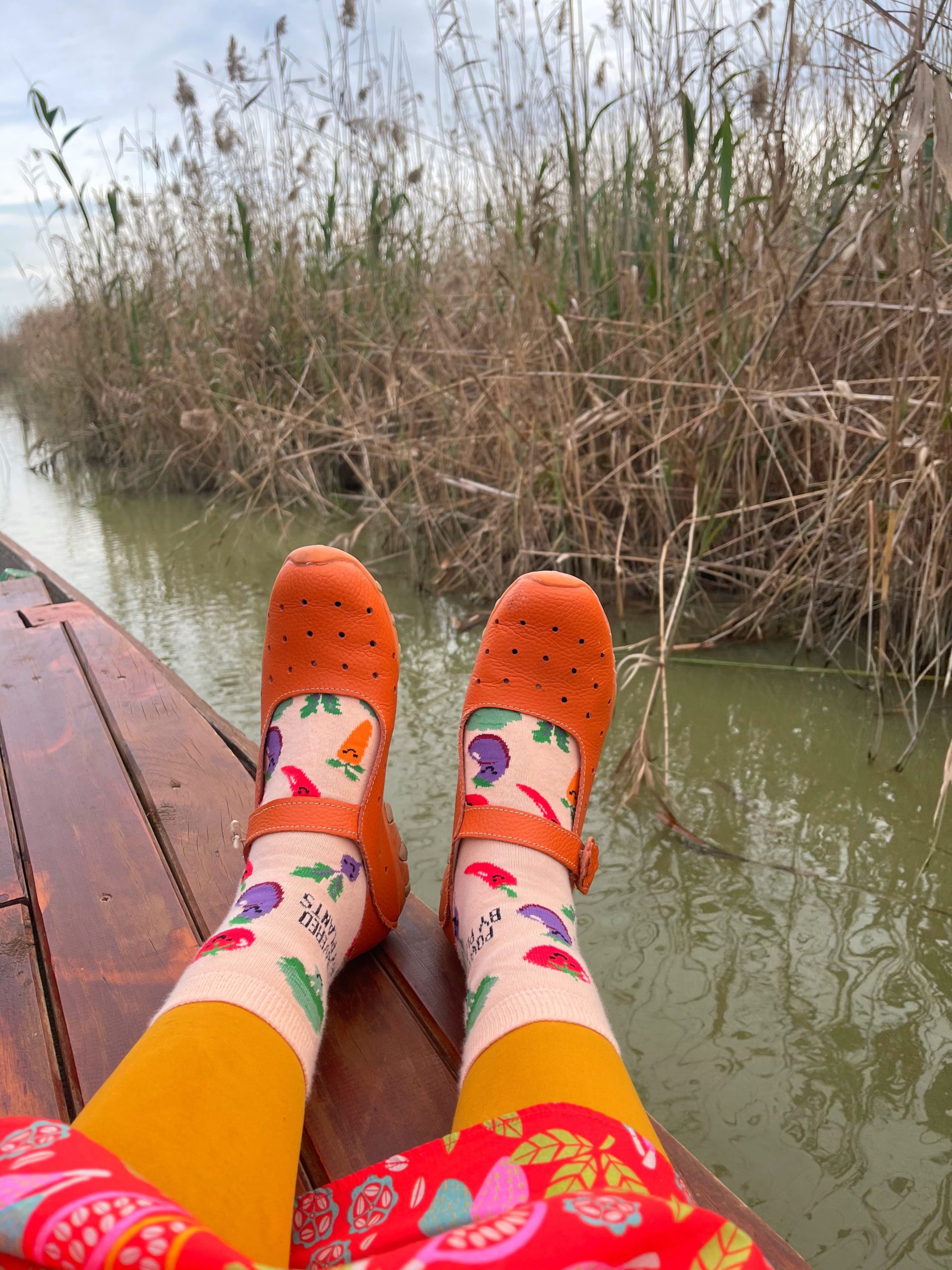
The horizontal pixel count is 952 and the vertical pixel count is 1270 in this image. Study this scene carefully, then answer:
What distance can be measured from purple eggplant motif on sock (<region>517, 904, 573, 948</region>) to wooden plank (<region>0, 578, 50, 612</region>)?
4.06ft

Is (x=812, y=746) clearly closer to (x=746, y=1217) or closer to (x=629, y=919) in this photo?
(x=629, y=919)

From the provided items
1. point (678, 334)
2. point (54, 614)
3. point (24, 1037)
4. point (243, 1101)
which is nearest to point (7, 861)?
point (24, 1037)

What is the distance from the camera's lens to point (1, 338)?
8234 mm

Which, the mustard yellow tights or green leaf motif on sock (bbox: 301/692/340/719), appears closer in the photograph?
the mustard yellow tights

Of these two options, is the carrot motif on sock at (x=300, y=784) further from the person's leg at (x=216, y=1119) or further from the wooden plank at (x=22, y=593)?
the wooden plank at (x=22, y=593)

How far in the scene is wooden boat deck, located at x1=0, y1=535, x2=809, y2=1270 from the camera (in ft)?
1.75

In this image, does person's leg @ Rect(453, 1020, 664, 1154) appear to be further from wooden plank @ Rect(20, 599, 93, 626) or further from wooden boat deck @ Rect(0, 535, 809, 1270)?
wooden plank @ Rect(20, 599, 93, 626)

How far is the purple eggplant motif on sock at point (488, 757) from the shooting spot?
86cm

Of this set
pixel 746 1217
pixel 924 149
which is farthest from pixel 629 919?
pixel 924 149

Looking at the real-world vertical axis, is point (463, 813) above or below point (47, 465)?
below

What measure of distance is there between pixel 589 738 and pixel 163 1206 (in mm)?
680

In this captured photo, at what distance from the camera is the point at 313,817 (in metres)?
0.73

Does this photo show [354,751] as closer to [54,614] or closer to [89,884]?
[89,884]

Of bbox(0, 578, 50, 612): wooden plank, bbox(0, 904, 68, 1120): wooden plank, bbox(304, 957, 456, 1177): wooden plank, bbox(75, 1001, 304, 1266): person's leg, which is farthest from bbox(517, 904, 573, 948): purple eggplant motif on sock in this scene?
bbox(0, 578, 50, 612): wooden plank
